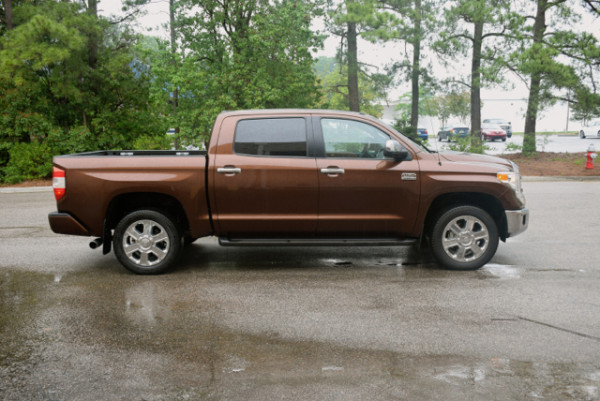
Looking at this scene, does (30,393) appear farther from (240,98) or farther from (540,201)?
(240,98)

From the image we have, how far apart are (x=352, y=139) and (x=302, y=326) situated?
2.61 metres

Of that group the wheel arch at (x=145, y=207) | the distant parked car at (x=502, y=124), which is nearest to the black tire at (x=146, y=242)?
the wheel arch at (x=145, y=207)

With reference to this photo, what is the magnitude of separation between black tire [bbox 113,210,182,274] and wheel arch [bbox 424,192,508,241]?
3041mm

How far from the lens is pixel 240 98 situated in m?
19.4

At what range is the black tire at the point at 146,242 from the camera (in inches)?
255

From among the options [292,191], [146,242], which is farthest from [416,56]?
[146,242]

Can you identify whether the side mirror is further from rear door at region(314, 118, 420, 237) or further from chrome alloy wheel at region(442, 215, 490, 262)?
chrome alloy wheel at region(442, 215, 490, 262)

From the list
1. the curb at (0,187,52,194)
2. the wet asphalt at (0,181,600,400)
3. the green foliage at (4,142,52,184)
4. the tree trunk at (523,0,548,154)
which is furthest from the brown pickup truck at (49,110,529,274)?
the tree trunk at (523,0,548,154)

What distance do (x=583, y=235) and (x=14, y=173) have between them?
1613cm

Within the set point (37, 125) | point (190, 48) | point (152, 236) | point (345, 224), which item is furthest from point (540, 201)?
point (37, 125)

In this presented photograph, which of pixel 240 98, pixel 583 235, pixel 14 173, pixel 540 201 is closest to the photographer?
pixel 583 235

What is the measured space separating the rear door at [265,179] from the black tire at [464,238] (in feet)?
4.94

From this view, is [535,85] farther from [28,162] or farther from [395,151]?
[28,162]

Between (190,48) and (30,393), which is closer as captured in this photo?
(30,393)
